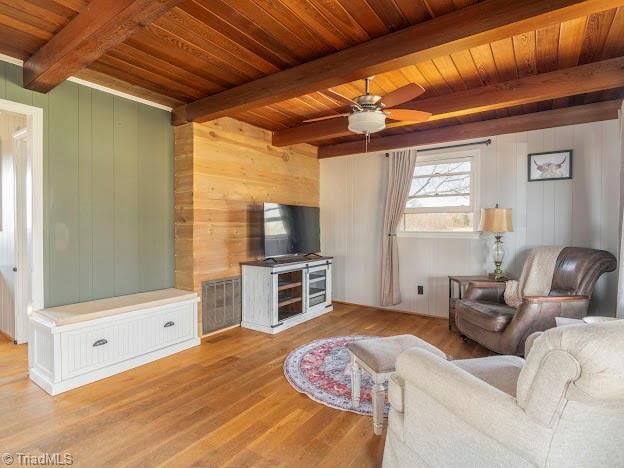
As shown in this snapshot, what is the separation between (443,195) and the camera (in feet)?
15.1

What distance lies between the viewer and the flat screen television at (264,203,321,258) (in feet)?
13.9

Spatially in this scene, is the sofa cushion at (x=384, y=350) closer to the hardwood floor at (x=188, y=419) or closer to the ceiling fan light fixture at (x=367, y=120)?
the hardwood floor at (x=188, y=419)

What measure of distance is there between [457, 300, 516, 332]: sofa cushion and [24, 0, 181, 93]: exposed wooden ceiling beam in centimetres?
329

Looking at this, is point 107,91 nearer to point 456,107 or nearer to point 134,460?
point 134,460

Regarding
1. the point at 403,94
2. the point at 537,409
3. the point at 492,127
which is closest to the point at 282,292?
the point at 403,94

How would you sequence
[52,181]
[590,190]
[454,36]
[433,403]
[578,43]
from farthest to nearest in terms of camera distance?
[590,190]
[52,181]
[578,43]
[454,36]
[433,403]

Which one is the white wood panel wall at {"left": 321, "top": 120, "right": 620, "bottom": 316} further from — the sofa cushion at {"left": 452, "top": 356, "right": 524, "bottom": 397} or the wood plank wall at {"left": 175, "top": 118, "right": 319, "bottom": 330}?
the sofa cushion at {"left": 452, "top": 356, "right": 524, "bottom": 397}

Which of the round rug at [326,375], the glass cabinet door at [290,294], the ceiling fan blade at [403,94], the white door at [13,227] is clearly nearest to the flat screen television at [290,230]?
the glass cabinet door at [290,294]

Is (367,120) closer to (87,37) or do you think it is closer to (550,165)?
(87,37)

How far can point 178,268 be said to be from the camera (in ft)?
12.4

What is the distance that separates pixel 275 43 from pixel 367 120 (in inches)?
33.8

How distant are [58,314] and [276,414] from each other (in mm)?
1850

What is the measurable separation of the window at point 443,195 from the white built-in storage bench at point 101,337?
126 inches

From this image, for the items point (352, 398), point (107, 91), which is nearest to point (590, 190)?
point (352, 398)
